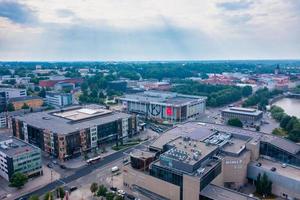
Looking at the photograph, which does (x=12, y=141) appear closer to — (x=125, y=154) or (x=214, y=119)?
(x=125, y=154)

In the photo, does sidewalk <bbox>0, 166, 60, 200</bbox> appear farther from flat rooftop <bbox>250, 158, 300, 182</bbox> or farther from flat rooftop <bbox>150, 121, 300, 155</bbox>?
flat rooftop <bbox>250, 158, 300, 182</bbox>

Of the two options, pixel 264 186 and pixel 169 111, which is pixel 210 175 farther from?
pixel 169 111

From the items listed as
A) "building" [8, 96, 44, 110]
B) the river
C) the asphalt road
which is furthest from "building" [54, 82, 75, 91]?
the river

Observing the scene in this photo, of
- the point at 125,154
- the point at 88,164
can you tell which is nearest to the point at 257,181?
the point at 125,154

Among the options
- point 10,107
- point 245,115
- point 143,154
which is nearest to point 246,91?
point 245,115

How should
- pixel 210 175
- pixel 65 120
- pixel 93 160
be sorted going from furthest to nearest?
pixel 65 120 < pixel 93 160 < pixel 210 175

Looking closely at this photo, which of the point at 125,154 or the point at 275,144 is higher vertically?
the point at 275,144
